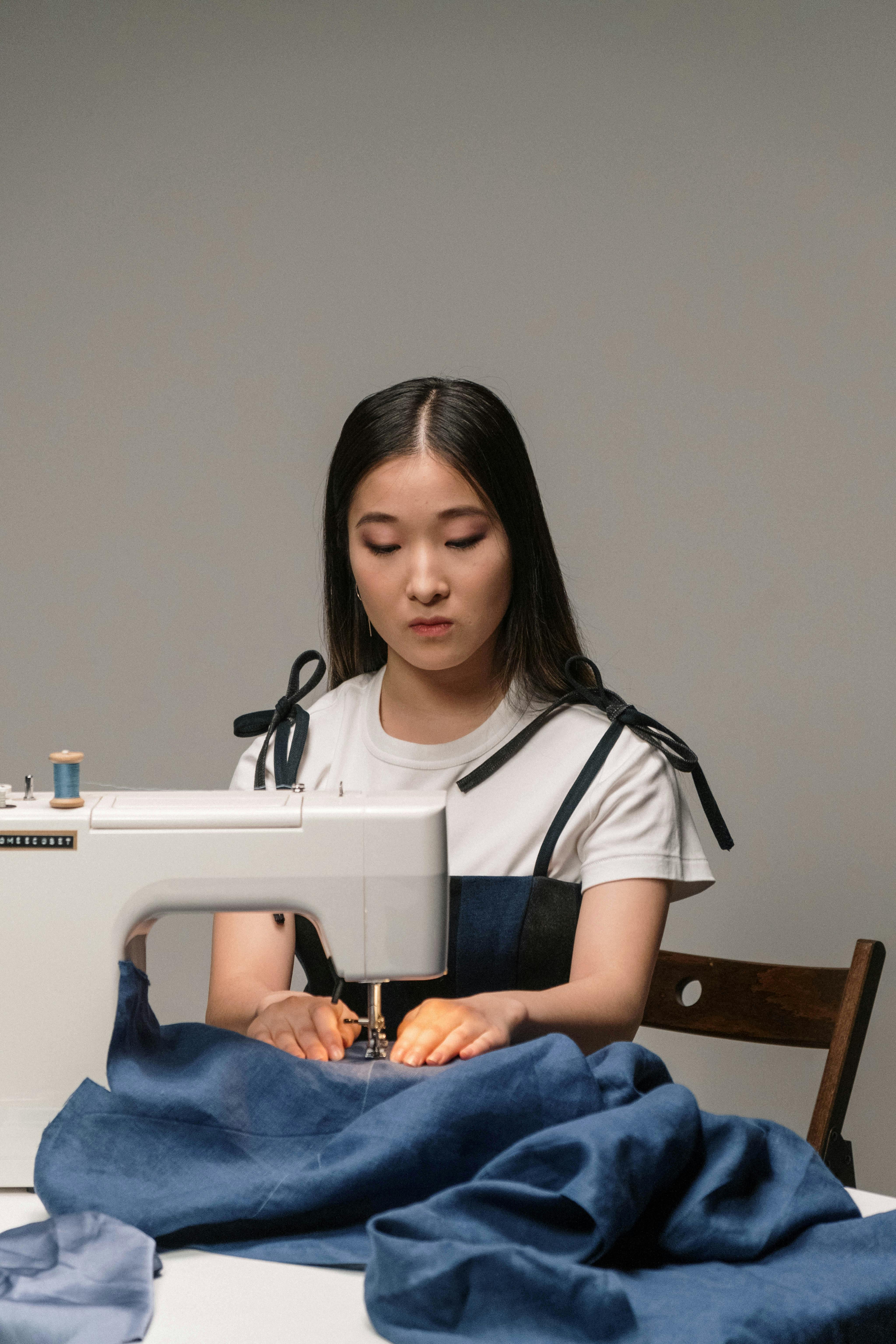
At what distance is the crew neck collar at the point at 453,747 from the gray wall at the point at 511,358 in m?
0.89

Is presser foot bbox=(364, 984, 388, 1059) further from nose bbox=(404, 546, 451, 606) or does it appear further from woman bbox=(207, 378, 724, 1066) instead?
nose bbox=(404, 546, 451, 606)

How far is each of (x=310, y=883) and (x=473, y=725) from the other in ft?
1.75

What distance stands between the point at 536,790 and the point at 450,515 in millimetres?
340

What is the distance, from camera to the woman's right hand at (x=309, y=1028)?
116cm

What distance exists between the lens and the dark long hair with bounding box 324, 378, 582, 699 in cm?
152

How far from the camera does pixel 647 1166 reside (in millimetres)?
846

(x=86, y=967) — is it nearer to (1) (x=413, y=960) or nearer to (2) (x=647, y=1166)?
(1) (x=413, y=960)

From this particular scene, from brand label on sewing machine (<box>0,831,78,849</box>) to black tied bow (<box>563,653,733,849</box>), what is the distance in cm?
68

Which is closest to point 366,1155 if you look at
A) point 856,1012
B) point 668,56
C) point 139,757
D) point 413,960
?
point 413,960

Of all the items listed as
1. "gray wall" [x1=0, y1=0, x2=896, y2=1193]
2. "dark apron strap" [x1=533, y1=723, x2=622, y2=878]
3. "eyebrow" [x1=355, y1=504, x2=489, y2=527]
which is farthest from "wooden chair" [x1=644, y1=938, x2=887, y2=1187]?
"eyebrow" [x1=355, y1=504, x2=489, y2=527]

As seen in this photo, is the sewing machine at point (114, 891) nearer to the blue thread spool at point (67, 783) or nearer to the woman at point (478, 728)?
the blue thread spool at point (67, 783)

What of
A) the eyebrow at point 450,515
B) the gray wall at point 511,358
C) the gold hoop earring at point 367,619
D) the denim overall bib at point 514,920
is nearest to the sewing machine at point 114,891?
the denim overall bib at point 514,920

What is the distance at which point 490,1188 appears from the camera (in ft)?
2.73

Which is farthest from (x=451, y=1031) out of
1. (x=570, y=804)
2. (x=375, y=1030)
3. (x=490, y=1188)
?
(x=570, y=804)
